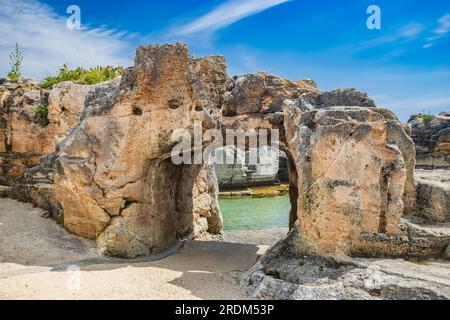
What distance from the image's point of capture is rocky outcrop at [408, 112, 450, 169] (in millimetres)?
23719

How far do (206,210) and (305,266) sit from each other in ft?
24.2

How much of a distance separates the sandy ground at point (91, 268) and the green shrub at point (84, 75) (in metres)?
5.66

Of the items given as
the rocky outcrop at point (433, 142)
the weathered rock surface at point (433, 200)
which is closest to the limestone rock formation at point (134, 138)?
→ the weathered rock surface at point (433, 200)

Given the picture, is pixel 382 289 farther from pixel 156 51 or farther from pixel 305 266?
pixel 156 51

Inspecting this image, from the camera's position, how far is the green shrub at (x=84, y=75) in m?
15.2

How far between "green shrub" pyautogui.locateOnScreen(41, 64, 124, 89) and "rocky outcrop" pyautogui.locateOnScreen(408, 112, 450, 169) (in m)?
18.5

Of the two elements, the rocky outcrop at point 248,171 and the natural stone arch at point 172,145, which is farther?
the rocky outcrop at point 248,171

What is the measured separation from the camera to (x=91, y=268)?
810 cm

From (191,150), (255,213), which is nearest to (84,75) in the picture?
(191,150)

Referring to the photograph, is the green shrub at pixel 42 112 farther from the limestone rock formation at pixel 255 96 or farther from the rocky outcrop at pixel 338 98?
the rocky outcrop at pixel 338 98

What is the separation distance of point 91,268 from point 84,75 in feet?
31.7

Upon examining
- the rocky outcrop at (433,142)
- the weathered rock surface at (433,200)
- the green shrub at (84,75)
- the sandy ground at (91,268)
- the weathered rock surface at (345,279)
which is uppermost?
the green shrub at (84,75)

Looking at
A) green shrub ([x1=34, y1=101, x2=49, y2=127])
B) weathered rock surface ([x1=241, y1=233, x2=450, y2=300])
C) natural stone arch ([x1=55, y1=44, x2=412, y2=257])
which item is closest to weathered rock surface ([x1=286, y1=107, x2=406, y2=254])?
natural stone arch ([x1=55, y1=44, x2=412, y2=257])

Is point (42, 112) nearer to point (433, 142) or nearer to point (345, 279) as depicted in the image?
point (345, 279)
